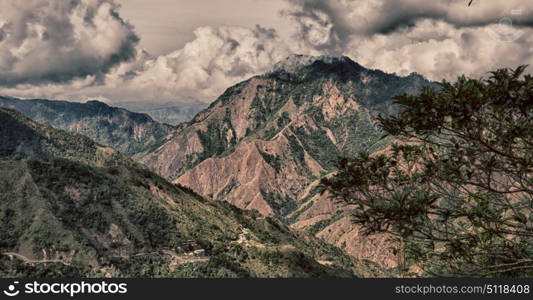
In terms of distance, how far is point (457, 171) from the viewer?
2084cm

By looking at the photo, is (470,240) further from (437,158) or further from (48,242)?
(48,242)

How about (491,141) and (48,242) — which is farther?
(48,242)

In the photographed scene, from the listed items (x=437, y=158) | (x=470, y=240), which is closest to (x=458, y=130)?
(x=437, y=158)

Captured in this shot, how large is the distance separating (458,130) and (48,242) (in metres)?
201

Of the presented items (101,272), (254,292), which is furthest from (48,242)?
(254,292)

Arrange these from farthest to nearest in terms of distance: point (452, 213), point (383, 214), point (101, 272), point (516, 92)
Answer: point (101, 272) < point (452, 213) < point (383, 214) < point (516, 92)

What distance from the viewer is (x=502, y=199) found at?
22.5m

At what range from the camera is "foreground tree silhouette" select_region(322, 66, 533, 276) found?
18.1 m

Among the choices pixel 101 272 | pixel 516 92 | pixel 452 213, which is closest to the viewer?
pixel 516 92

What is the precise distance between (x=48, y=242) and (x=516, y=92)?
203794mm

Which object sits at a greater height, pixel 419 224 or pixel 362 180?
pixel 362 180

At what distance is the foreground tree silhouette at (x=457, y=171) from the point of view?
18141mm

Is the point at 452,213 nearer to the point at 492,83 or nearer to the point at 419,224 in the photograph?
the point at 419,224

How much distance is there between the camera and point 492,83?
17984mm
